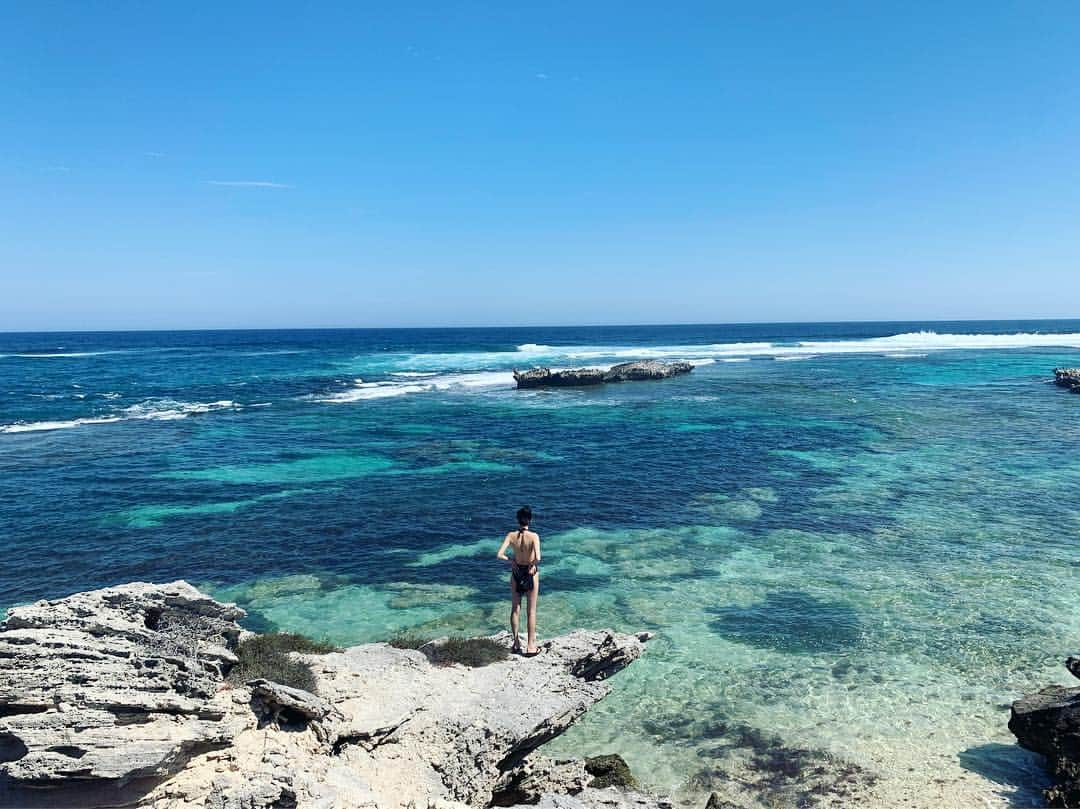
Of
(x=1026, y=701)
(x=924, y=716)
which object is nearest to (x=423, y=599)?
(x=924, y=716)

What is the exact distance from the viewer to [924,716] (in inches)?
428

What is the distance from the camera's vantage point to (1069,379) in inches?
2013

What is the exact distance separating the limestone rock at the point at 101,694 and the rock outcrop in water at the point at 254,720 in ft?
0.05

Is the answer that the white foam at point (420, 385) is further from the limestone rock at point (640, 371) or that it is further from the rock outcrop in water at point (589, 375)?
the limestone rock at point (640, 371)

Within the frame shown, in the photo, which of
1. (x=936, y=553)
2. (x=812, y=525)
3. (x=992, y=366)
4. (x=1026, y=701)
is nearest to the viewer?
(x=1026, y=701)

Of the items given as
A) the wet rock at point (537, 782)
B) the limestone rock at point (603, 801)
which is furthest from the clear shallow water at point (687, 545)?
the wet rock at point (537, 782)

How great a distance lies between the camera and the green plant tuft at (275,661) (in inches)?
358

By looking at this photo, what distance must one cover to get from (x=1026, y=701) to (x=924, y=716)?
1.49 m

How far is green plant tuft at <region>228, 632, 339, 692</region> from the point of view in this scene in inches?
358

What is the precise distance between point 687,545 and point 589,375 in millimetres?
40898

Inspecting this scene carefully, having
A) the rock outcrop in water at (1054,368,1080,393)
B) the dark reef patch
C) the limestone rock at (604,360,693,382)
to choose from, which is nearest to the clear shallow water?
the dark reef patch

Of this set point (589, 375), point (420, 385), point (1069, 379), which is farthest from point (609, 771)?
point (1069, 379)

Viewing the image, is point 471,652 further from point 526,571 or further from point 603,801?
point 603,801

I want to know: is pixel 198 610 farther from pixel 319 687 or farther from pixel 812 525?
pixel 812 525
